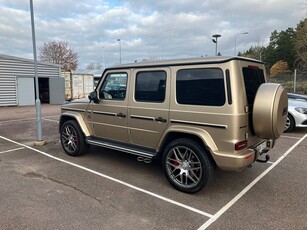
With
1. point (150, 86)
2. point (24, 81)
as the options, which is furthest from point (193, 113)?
point (24, 81)

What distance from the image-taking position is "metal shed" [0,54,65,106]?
17.6m

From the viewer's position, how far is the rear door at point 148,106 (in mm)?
4223

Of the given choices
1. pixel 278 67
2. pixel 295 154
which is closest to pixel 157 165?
pixel 295 154

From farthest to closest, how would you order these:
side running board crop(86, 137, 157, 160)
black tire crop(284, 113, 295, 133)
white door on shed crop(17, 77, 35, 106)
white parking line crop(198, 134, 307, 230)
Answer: white door on shed crop(17, 77, 35, 106) → black tire crop(284, 113, 295, 133) → side running board crop(86, 137, 157, 160) → white parking line crop(198, 134, 307, 230)

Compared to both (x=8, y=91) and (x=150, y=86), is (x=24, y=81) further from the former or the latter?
(x=150, y=86)

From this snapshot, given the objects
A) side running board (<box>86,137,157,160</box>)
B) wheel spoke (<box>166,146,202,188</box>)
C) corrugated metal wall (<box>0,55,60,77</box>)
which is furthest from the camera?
corrugated metal wall (<box>0,55,60,77</box>)

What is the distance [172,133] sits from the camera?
4160mm

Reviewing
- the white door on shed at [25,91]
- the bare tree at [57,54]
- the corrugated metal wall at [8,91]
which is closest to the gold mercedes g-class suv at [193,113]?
the corrugated metal wall at [8,91]

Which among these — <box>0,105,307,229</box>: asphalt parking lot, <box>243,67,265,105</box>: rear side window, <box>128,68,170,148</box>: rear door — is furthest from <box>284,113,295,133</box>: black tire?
<box>128,68,170,148</box>: rear door

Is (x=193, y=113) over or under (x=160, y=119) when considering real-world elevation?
over

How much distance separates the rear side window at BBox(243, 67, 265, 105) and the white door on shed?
18214 millimetres

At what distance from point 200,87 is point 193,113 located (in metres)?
0.40

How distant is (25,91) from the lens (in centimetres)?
1889

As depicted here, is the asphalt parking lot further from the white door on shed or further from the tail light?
the white door on shed
